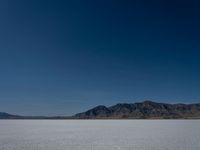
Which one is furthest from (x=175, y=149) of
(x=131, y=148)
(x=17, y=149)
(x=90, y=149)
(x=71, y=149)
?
(x=17, y=149)

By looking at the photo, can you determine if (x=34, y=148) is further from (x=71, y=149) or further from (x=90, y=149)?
(x=90, y=149)

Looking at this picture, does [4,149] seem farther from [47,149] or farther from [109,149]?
[109,149]

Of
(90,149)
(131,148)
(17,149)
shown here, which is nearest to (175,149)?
(131,148)

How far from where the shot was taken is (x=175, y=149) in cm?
3077

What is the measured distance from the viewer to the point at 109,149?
3080cm

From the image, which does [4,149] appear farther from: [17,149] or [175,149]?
[175,149]

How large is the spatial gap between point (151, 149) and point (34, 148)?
1355 centimetres

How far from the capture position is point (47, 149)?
101 ft

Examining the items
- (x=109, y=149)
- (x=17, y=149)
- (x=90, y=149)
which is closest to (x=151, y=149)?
(x=109, y=149)

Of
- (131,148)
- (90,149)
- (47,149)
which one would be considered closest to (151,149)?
(131,148)

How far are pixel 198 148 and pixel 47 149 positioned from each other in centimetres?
1739

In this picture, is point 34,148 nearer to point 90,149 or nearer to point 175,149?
point 90,149

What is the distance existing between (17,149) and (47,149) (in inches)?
131

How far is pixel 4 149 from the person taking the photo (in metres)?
30.4
